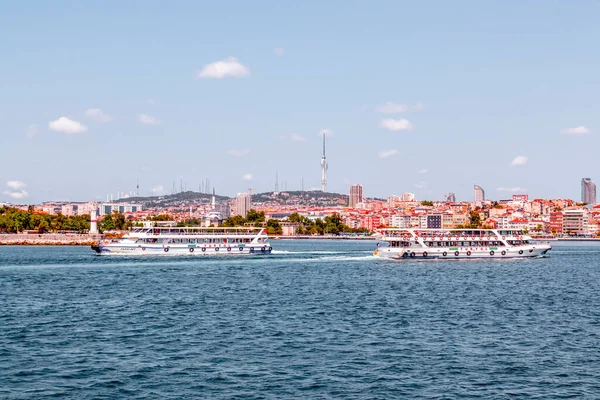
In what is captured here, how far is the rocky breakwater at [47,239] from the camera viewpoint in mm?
129750

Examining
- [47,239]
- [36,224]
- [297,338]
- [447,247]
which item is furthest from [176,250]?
[36,224]

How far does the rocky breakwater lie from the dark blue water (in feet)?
265

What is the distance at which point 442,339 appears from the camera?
27891 millimetres

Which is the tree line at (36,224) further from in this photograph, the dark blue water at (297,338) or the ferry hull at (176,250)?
the dark blue water at (297,338)

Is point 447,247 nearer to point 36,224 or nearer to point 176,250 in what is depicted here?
point 176,250

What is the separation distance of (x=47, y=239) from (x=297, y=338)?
114836 millimetres

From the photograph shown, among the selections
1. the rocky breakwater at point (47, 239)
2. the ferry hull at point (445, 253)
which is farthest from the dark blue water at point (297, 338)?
the rocky breakwater at point (47, 239)

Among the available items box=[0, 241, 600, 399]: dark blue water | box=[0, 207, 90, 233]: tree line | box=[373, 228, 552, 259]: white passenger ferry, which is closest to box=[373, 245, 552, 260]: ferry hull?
box=[373, 228, 552, 259]: white passenger ferry

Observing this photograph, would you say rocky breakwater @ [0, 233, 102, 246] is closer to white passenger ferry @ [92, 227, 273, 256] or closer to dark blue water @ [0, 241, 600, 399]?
white passenger ferry @ [92, 227, 273, 256]

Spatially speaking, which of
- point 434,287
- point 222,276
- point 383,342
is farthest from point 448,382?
point 222,276

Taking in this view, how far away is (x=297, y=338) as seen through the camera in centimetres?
2792

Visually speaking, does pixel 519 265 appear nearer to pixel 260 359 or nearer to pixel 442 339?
pixel 442 339

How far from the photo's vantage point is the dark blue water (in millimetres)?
21172

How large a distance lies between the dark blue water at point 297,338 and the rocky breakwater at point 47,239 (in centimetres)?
8082
